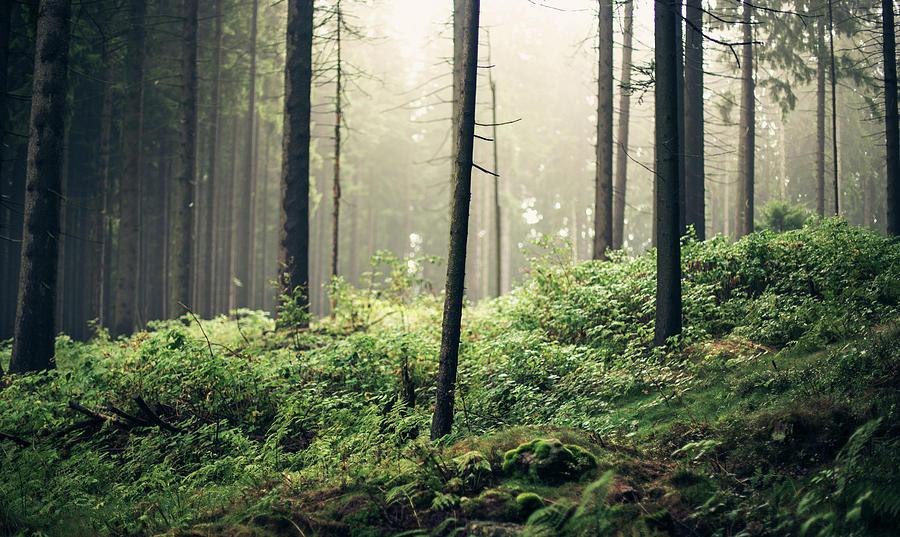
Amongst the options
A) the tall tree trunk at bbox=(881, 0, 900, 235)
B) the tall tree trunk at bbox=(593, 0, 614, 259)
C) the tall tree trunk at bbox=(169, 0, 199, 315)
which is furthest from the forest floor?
the tall tree trunk at bbox=(881, 0, 900, 235)

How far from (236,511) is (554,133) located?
4886 cm

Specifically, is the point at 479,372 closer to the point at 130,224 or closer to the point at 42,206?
the point at 42,206

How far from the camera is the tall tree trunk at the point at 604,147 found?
16.4 m

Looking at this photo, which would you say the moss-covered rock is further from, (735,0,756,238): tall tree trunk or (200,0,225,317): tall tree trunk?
(200,0,225,317): tall tree trunk

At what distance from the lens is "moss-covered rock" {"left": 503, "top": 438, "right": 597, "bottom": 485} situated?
15.4 ft

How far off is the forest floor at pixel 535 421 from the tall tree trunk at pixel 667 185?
0.54m

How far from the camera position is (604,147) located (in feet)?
54.4

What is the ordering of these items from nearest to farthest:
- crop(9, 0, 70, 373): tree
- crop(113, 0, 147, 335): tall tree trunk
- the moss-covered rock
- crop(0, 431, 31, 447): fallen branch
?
the moss-covered rock, crop(0, 431, 31, 447): fallen branch, crop(9, 0, 70, 373): tree, crop(113, 0, 147, 335): tall tree trunk

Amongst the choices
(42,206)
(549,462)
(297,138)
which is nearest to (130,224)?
(297,138)

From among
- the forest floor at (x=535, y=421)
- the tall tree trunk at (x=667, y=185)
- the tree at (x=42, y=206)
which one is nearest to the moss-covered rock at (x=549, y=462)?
the forest floor at (x=535, y=421)

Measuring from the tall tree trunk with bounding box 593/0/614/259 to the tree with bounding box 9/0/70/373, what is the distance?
1266 centimetres

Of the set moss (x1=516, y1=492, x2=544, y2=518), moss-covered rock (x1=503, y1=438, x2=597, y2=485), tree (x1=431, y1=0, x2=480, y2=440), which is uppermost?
tree (x1=431, y1=0, x2=480, y2=440)

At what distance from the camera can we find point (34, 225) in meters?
10.6

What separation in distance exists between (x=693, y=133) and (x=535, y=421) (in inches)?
420
